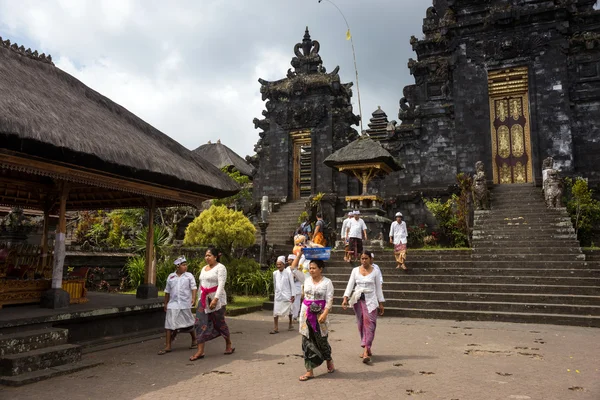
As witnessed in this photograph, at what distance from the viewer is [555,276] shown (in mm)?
11188

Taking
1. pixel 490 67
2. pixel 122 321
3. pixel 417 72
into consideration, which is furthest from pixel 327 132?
pixel 122 321

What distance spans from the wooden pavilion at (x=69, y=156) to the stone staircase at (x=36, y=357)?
46.7 inches

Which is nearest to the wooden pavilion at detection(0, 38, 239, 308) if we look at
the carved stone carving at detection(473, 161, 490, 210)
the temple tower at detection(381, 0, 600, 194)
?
the carved stone carving at detection(473, 161, 490, 210)

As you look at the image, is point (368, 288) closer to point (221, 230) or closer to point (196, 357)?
point (196, 357)

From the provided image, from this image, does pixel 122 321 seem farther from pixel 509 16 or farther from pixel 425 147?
pixel 509 16

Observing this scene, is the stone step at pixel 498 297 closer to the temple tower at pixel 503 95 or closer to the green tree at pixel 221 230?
the green tree at pixel 221 230

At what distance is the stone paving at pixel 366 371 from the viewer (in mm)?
4836

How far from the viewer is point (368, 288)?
6.45 meters

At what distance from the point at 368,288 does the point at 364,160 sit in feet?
31.9

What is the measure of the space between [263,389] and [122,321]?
416 cm

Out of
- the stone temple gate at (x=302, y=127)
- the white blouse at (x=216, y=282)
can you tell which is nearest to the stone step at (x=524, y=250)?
the white blouse at (x=216, y=282)

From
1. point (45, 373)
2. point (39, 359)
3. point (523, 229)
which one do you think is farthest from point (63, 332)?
point (523, 229)

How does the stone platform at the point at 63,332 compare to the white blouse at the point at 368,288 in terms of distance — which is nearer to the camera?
the stone platform at the point at 63,332

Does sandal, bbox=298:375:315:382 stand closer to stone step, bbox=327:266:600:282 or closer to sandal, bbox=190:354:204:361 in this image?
sandal, bbox=190:354:204:361
